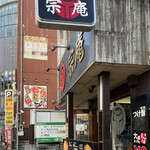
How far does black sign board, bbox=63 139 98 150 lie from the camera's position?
9086 mm

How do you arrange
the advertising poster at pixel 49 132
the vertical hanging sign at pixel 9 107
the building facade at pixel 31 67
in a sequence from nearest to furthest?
the advertising poster at pixel 49 132 < the vertical hanging sign at pixel 9 107 < the building facade at pixel 31 67

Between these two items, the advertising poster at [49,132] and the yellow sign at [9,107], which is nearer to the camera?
the advertising poster at [49,132]

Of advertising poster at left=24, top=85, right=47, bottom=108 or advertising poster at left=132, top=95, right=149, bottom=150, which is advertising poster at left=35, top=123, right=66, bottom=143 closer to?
advertising poster at left=132, top=95, right=149, bottom=150

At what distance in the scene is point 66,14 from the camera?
793cm

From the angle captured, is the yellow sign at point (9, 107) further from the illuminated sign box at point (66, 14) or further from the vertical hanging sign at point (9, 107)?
the illuminated sign box at point (66, 14)

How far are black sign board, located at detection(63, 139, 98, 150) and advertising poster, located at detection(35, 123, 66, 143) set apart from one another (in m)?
6.34

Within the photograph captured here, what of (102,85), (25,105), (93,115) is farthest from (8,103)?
(102,85)

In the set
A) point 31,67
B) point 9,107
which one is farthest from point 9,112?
point 31,67

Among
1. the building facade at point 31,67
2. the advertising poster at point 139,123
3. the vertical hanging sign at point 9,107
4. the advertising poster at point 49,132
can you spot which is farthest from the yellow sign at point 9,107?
the advertising poster at point 139,123

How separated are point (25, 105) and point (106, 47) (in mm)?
36502

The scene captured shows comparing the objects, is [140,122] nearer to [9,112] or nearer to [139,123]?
[139,123]

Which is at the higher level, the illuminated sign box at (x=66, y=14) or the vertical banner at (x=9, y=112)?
the illuminated sign box at (x=66, y=14)

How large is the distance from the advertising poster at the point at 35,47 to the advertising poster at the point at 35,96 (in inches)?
201

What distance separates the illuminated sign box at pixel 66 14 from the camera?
773cm
